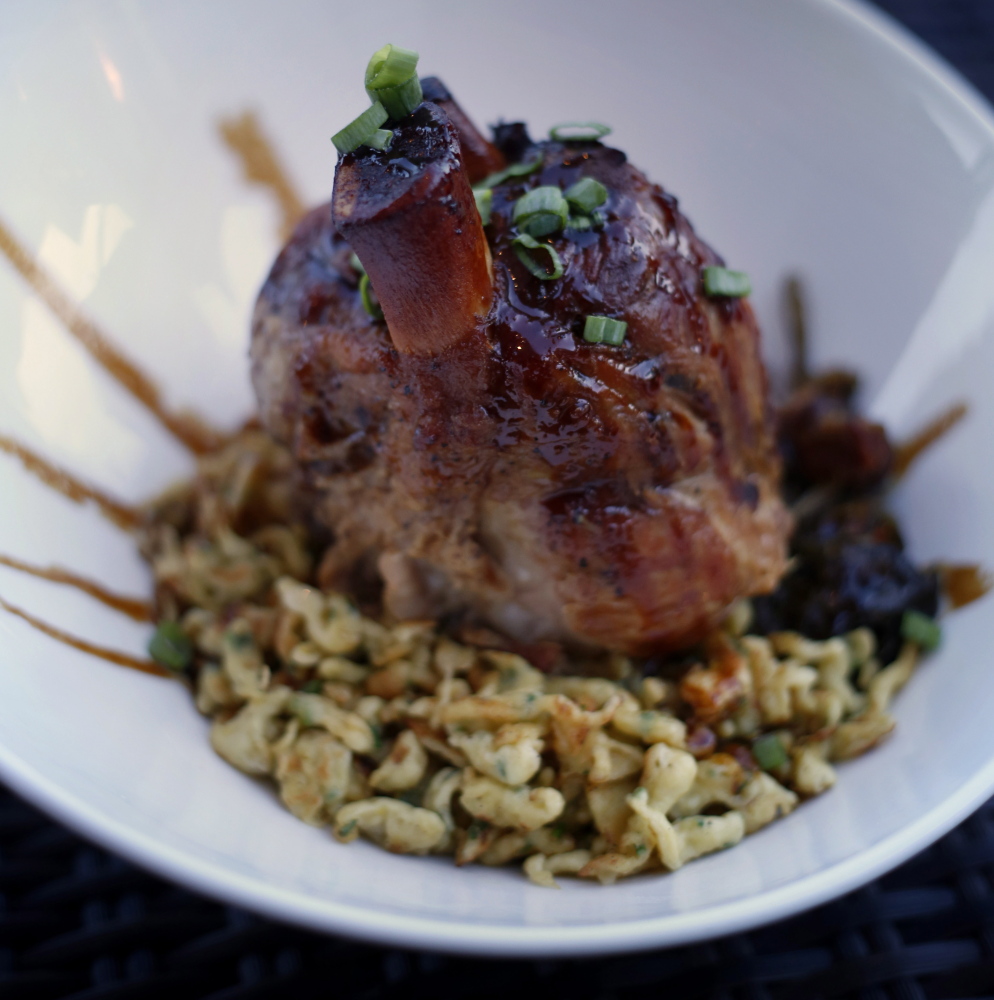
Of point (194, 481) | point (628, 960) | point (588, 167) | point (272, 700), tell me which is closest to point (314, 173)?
point (194, 481)

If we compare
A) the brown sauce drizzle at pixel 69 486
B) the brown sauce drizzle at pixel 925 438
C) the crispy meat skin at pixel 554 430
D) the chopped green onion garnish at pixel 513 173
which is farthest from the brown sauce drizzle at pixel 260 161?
the brown sauce drizzle at pixel 925 438

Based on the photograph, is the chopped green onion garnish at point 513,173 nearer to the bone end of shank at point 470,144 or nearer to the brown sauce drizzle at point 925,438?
the bone end of shank at point 470,144

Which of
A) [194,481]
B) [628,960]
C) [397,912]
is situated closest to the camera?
[397,912]

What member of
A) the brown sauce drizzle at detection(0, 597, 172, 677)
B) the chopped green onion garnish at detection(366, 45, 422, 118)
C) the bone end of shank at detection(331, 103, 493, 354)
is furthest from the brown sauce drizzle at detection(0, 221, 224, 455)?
the chopped green onion garnish at detection(366, 45, 422, 118)

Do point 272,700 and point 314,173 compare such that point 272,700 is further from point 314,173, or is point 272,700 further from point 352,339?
point 314,173

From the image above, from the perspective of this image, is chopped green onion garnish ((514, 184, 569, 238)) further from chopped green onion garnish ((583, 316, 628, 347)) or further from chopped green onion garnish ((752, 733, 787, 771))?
chopped green onion garnish ((752, 733, 787, 771))
